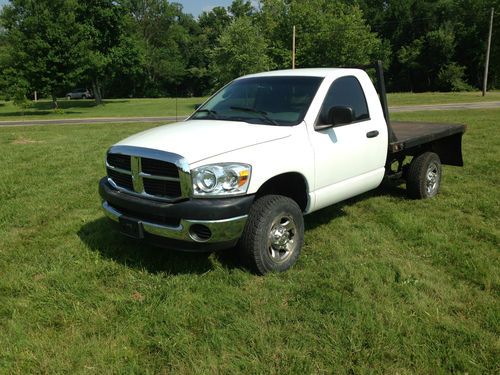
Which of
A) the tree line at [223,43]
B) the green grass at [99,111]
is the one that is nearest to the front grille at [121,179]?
the green grass at [99,111]

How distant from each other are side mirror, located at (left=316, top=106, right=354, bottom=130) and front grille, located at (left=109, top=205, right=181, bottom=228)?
1.65 meters

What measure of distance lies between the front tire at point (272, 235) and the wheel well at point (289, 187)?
6.5 inches

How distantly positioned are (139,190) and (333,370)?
2.14m

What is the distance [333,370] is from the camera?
2729 mm

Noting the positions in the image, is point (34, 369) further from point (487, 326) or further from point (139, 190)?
point (487, 326)

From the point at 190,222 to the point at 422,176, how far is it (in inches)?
153

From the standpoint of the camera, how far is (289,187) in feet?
14.1

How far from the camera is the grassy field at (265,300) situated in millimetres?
2854

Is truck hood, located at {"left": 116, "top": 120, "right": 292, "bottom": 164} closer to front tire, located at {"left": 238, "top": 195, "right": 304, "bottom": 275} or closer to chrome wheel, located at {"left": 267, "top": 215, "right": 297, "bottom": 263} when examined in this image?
front tire, located at {"left": 238, "top": 195, "right": 304, "bottom": 275}

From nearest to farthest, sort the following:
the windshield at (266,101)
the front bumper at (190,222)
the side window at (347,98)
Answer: the front bumper at (190,222) → the windshield at (266,101) → the side window at (347,98)

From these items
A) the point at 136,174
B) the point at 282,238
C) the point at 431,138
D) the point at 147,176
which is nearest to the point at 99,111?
the point at 431,138

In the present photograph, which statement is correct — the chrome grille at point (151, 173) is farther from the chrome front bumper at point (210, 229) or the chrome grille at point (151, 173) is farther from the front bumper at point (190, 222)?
the chrome front bumper at point (210, 229)

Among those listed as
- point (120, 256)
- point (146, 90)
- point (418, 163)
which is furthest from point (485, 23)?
point (120, 256)

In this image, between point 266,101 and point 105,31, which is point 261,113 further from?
point 105,31
